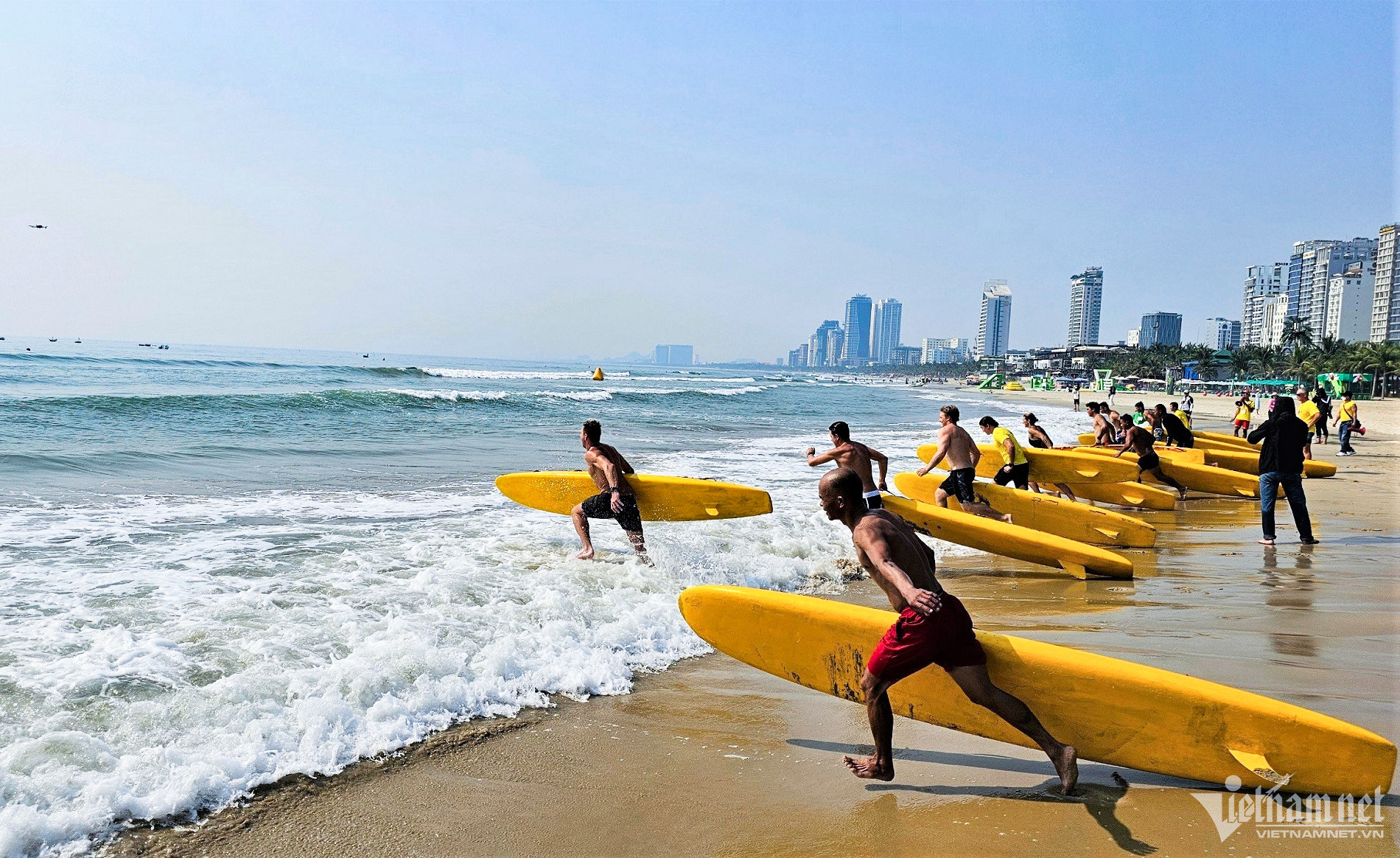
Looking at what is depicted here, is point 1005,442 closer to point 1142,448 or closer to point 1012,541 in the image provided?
point 1012,541

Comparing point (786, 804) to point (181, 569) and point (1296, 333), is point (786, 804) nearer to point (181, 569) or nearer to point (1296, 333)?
point (181, 569)

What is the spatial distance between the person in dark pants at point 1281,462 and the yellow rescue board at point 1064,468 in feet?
8.72

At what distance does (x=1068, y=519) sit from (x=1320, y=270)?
189 metres

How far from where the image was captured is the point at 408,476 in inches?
488

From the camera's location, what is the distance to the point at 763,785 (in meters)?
3.42

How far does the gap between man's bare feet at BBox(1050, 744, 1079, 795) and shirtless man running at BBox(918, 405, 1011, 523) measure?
5.95 metres

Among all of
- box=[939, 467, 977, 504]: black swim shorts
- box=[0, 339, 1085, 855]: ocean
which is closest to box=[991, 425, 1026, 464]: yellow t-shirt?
box=[939, 467, 977, 504]: black swim shorts

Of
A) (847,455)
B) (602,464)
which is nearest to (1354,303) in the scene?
(847,455)

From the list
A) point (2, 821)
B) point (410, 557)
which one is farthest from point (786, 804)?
point (410, 557)

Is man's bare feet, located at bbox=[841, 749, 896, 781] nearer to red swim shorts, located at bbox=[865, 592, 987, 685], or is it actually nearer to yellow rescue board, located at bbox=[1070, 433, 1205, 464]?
red swim shorts, located at bbox=[865, 592, 987, 685]

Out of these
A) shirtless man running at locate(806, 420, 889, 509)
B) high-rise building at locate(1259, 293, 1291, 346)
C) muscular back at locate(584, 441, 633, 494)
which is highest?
high-rise building at locate(1259, 293, 1291, 346)

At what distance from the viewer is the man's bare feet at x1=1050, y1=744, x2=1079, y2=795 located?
3.28 metres

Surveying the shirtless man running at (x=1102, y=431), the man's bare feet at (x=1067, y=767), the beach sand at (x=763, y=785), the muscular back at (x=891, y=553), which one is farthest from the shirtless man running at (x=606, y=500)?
the shirtless man running at (x=1102, y=431)

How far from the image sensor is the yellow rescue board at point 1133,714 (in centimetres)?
323
